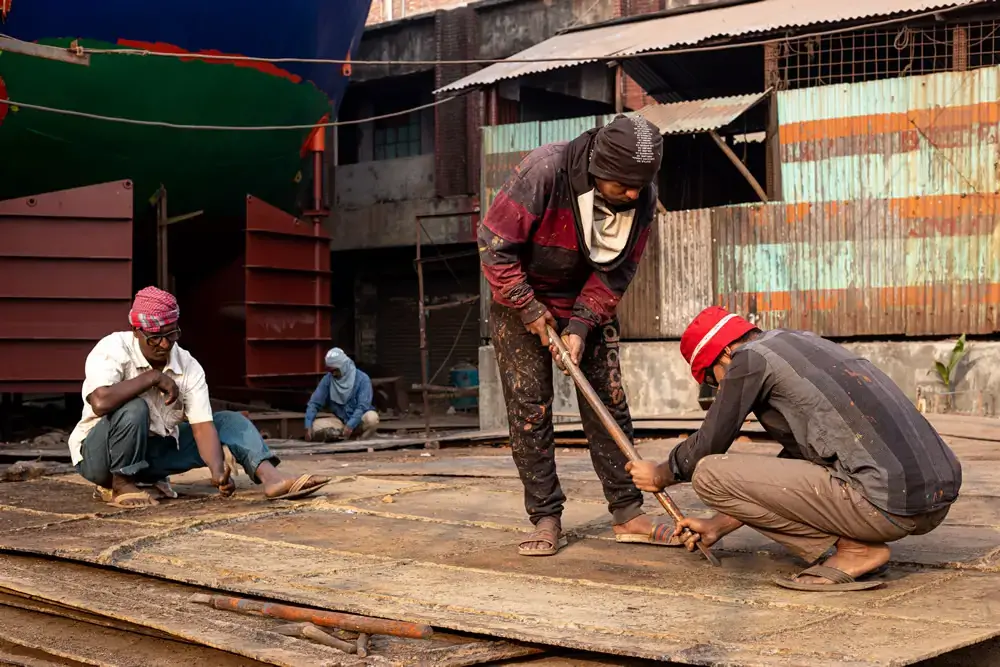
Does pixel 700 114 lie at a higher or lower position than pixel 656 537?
higher

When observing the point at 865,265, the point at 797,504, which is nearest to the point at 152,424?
the point at 797,504

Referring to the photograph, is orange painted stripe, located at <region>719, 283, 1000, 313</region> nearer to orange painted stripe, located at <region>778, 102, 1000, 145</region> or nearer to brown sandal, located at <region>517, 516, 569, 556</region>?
orange painted stripe, located at <region>778, 102, 1000, 145</region>

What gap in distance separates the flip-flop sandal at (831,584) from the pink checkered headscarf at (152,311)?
307 centimetres

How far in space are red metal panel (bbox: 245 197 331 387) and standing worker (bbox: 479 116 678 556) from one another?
10.6 meters

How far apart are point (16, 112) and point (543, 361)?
9.75 metres

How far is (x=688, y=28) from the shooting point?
13.3 metres

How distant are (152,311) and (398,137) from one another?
1635 centimetres

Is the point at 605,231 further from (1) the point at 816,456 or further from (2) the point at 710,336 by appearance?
(1) the point at 816,456

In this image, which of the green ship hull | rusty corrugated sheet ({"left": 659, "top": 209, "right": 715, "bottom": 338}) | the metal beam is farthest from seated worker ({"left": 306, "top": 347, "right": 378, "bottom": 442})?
the metal beam

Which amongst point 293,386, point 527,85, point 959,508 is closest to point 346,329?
point 293,386

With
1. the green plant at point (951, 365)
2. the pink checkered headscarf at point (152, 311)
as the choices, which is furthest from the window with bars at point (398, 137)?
the pink checkered headscarf at point (152, 311)

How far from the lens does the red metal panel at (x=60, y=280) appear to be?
12.3m

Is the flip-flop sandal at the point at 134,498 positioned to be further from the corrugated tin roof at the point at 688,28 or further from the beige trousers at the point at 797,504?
the corrugated tin roof at the point at 688,28

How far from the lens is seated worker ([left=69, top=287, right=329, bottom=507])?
515 centimetres
